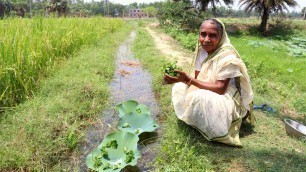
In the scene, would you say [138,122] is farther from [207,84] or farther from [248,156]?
[248,156]

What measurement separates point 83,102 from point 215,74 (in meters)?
1.99

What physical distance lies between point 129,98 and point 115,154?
6.60 feet

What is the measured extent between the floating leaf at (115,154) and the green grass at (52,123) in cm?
27

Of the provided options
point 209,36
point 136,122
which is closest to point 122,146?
point 136,122

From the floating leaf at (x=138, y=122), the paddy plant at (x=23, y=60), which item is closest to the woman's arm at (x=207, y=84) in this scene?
the floating leaf at (x=138, y=122)

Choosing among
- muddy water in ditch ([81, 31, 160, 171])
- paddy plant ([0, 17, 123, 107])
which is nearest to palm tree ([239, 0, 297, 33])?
muddy water in ditch ([81, 31, 160, 171])

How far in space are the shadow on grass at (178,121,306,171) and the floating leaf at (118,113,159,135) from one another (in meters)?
0.43

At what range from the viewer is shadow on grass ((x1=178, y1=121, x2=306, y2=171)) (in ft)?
8.86

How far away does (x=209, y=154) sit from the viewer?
2.87m

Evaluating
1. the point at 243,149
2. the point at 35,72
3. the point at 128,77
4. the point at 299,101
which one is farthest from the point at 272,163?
the point at 128,77

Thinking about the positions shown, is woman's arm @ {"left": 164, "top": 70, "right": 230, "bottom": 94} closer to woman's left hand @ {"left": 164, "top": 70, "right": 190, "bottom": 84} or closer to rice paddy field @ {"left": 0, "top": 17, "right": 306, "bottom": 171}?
woman's left hand @ {"left": 164, "top": 70, "right": 190, "bottom": 84}

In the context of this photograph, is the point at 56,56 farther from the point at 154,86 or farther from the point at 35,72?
the point at 154,86

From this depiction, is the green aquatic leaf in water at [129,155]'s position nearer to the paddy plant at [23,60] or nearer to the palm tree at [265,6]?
the paddy plant at [23,60]

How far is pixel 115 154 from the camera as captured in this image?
9.32ft
